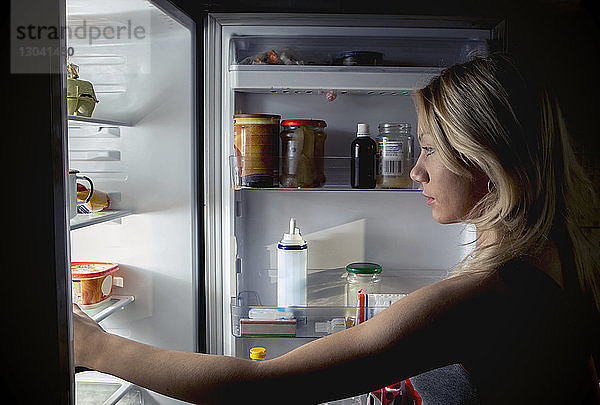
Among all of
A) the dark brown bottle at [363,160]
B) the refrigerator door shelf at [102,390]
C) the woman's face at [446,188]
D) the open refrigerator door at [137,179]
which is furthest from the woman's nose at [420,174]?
the refrigerator door shelf at [102,390]

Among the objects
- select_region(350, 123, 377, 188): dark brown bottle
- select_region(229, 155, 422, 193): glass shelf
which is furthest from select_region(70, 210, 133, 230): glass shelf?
select_region(350, 123, 377, 188): dark brown bottle

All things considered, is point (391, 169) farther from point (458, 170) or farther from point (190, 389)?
point (190, 389)

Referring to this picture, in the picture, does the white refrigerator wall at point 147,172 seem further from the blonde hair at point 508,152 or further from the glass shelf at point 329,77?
the blonde hair at point 508,152

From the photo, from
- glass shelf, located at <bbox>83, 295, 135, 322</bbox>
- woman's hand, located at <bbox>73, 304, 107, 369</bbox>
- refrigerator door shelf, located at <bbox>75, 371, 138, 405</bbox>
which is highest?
woman's hand, located at <bbox>73, 304, 107, 369</bbox>

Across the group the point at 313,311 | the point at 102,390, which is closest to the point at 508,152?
the point at 313,311

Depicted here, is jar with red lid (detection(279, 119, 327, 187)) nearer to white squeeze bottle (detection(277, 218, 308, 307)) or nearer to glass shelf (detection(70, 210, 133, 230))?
white squeeze bottle (detection(277, 218, 308, 307))

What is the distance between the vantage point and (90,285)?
137 cm

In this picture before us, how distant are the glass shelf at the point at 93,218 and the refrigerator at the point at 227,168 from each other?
0.03 meters

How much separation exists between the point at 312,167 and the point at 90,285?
0.60 m

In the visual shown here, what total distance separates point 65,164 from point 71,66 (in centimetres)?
59

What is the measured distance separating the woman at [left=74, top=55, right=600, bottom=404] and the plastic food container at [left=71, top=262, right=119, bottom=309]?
27 centimetres

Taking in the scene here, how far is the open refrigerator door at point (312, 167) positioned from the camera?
133 centimetres

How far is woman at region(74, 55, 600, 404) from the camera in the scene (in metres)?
0.98

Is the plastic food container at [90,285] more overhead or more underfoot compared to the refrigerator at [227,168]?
more underfoot
